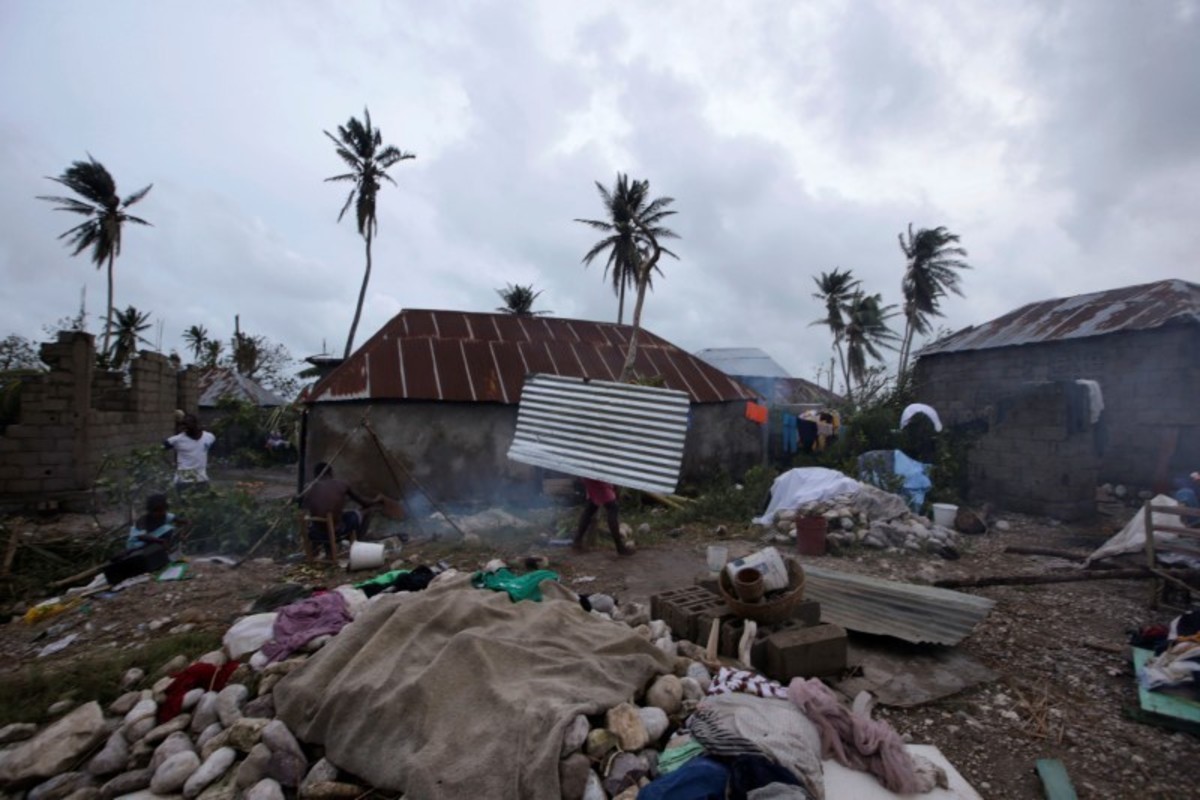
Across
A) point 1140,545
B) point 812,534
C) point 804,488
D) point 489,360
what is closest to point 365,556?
point 489,360

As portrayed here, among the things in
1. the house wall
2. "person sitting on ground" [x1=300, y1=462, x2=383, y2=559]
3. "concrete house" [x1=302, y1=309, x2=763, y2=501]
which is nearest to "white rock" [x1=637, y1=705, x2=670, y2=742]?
"person sitting on ground" [x1=300, y1=462, x2=383, y2=559]

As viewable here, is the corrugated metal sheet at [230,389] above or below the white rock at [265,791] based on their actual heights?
above

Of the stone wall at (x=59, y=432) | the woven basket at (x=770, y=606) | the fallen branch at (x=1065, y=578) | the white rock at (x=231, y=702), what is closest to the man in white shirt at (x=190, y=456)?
the stone wall at (x=59, y=432)

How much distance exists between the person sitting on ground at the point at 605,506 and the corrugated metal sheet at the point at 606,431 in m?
0.23

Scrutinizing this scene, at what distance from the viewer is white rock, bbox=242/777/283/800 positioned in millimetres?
2570

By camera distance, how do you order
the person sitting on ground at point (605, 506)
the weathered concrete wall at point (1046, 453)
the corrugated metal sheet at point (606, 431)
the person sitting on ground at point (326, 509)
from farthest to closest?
the weathered concrete wall at point (1046, 453), the person sitting on ground at point (605, 506), the person sitting on ground at point (326, 509), the corrugated metal sheet at point (606, 431)

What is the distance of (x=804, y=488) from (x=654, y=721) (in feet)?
22.0

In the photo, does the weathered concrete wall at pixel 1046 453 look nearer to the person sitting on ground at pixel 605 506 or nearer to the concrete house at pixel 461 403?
the concrete house at pixel 461 403

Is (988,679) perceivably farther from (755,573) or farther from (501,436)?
(501,436)

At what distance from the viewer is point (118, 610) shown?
17.3ft

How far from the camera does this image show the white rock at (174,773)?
275 cm

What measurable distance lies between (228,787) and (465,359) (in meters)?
8.67

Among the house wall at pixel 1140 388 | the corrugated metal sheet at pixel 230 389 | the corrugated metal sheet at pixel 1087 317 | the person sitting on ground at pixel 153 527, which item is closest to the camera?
the person sitting on ground at pixel 153 527

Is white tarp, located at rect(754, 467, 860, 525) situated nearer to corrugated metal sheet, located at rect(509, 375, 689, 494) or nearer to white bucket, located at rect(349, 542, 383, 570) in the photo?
corrugated metal sheet, located at rect(509, 375, 689, 494)
